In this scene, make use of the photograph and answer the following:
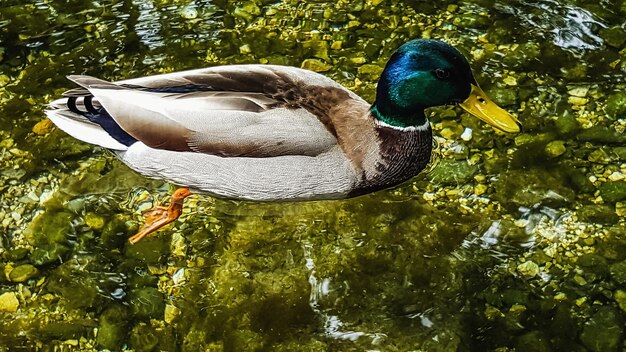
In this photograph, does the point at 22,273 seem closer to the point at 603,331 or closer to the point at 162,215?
the point at 162,215

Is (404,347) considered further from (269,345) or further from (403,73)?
(403,73)

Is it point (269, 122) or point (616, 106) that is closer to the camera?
point (269, 122)

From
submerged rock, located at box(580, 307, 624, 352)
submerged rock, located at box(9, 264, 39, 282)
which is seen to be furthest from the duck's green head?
submerged rock, located at box(9, 264, 39, 282)

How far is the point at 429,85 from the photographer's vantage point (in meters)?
4.24

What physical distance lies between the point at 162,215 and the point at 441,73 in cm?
188

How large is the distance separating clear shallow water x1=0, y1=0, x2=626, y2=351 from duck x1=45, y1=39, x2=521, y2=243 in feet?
0.92

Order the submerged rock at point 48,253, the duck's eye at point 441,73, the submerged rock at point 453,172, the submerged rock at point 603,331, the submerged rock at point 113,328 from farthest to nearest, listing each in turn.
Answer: the submerged rock at point 453,172 → the submerged rock at point 48,253 → the duck's eye at point 441,73 → the submerged rock at point 113,328 → the submerged rock at point 603,331

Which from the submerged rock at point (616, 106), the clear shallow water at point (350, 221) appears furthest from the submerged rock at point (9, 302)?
the submerged rock at point (616, 106)

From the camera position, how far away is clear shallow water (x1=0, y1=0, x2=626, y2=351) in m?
4.11

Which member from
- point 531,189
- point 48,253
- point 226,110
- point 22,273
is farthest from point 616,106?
point 22,273

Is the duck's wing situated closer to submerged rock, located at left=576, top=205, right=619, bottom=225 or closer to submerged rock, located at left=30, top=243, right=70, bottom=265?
submerged rock, located at left=30, top=243, right=70, bottom=265

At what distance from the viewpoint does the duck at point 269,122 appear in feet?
13.7

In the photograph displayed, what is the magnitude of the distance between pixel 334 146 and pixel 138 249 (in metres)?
1.32

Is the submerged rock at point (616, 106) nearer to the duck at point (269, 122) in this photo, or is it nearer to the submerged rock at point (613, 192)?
the submerged rock at point (613, 192)
